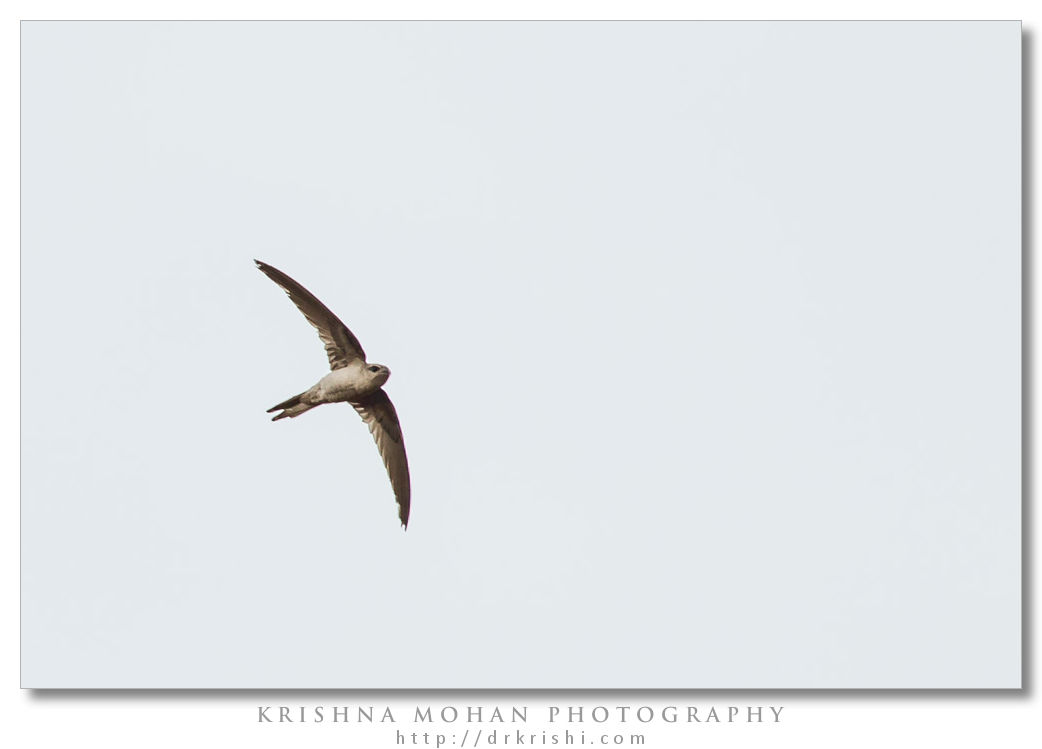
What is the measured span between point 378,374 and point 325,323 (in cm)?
58

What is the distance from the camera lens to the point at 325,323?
9.45 metres

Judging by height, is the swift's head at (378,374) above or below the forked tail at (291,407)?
above

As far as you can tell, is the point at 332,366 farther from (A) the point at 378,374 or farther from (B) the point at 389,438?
(B) the point at 389,438

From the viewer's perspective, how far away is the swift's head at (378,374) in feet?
30.6

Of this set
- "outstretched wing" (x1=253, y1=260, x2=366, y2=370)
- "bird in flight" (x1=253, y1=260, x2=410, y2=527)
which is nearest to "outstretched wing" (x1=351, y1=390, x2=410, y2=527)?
"bird in flight" (x1=253, y1=260, x2=410, y2=527)

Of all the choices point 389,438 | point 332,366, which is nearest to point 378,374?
point 332,366

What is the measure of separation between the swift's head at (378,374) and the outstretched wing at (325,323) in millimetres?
198

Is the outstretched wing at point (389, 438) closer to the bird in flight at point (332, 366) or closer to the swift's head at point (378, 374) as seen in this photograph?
the bird in flight at point (332, 366)

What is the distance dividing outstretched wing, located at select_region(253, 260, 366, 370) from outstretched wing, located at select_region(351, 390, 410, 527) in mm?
455

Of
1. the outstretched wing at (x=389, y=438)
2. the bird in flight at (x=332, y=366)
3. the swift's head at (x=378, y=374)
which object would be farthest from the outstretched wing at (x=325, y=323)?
the outstretched wing at (x=389, y=438)

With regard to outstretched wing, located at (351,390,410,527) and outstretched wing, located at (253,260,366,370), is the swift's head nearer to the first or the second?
outstretched wing, located at (253,260,366,370)

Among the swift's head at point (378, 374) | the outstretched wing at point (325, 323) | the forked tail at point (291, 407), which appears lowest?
the forked tail at point (291, 407)

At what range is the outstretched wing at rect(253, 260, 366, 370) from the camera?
939 cm
